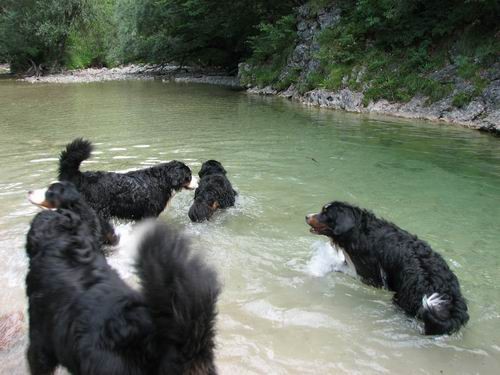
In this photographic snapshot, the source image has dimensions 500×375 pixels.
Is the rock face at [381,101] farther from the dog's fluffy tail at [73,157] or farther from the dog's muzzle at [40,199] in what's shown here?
the dog's muzzle at [40,199]

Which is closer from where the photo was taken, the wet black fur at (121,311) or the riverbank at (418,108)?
the wet black fur at (121,311)

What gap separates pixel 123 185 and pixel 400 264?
3417 millimetres

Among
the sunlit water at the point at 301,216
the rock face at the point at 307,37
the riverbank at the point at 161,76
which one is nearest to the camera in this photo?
the sunlit water at the point at 301,216

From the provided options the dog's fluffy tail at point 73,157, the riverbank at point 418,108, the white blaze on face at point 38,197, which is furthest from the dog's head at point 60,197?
the riverbank at point 418,108

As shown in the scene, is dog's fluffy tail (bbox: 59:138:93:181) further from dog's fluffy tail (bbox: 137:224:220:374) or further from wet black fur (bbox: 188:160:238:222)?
dog's fluffy tail (bbox: 137:224:220:374)

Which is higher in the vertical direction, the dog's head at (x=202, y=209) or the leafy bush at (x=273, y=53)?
the leafy bush at (x=273, y=53)

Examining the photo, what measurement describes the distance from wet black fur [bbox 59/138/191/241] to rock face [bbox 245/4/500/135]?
9.06m

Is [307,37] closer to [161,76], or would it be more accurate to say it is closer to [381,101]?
[381,101]

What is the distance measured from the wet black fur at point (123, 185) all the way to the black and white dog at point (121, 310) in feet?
7.58

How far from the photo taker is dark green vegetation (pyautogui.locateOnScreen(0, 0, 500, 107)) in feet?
48.8

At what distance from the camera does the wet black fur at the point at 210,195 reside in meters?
6.08

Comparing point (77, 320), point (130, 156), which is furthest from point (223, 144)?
point (77, 320)

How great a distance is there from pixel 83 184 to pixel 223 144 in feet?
18.2

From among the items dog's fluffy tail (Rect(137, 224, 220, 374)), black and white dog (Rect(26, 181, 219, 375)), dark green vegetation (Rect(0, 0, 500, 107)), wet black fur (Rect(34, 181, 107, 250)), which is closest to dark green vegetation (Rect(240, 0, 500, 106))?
dark green vegetation (Rect(0, 0, 500, 107))
